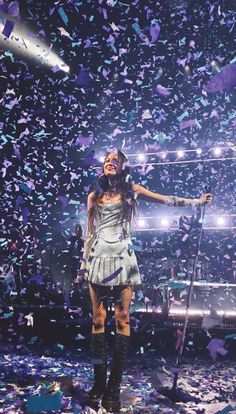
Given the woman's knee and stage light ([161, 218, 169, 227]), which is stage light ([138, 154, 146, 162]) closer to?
stage light ([161, 218, 169, 227])

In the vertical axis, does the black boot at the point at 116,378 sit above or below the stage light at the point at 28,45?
below

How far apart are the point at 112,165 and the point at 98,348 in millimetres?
1551

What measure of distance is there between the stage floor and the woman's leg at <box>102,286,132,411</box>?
0.46ft

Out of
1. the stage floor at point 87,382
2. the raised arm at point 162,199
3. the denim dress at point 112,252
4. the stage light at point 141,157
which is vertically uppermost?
the stage light at point 141,157

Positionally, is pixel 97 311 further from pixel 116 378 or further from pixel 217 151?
pixel 217 151

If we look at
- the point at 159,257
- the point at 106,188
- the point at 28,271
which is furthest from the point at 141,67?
the point at 106,188

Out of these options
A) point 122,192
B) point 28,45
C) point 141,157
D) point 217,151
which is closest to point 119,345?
point 122,192

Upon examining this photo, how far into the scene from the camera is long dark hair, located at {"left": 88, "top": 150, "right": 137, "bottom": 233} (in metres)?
3.46

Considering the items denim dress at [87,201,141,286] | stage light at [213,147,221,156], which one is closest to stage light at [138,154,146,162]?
stage light at [213,147,221,156]

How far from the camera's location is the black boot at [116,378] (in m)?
2.88

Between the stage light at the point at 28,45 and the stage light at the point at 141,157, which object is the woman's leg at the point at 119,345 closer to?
the stage light at the point at 28,45

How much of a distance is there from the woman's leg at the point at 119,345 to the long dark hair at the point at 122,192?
2.13 ft

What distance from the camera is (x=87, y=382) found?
12.2 feet

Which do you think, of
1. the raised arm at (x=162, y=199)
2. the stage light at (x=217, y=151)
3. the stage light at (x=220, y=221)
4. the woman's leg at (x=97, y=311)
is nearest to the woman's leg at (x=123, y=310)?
the woman's leg at (x=97, y=311)
